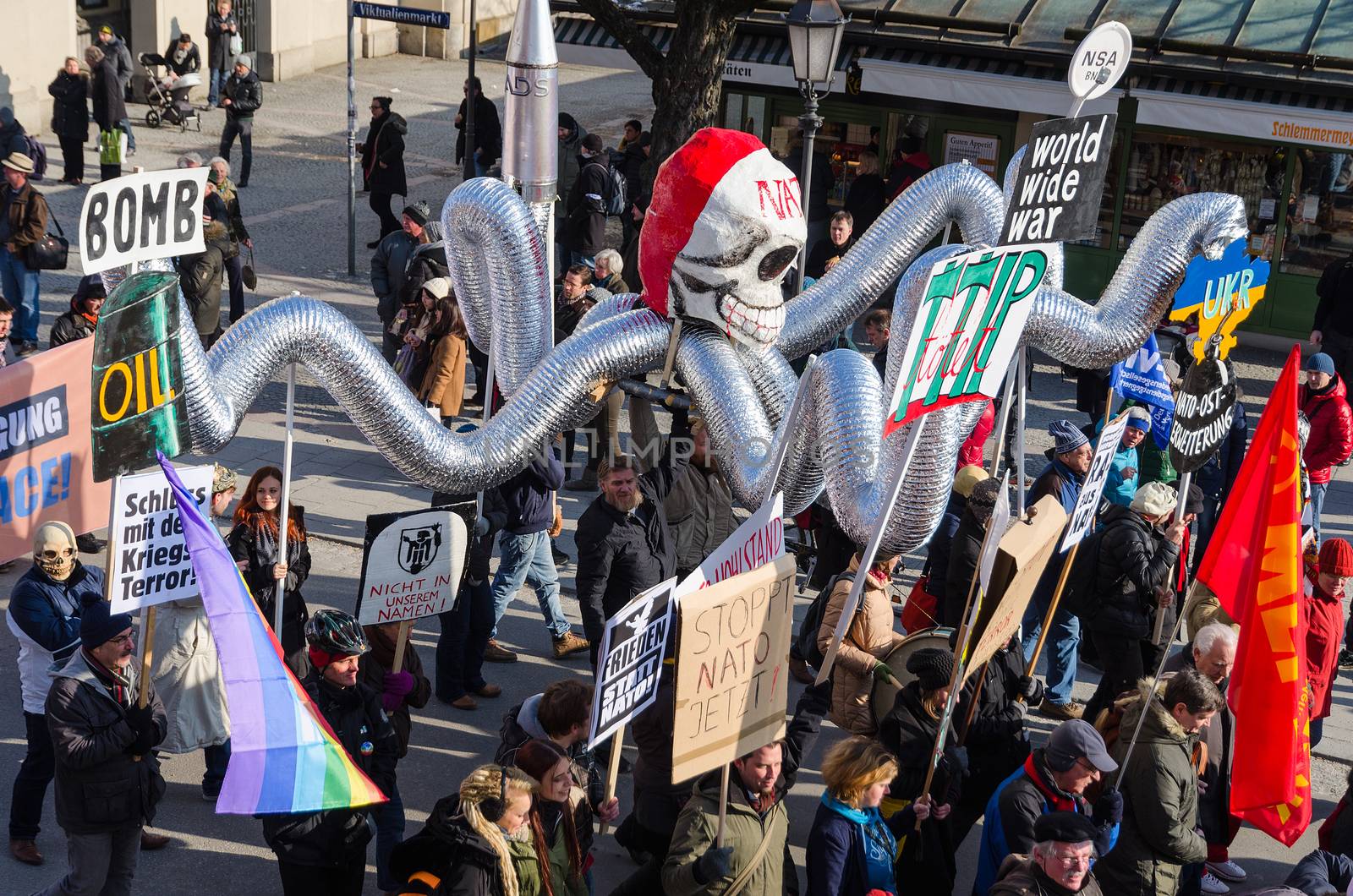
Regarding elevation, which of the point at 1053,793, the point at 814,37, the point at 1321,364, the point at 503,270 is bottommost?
the point at 1053,793

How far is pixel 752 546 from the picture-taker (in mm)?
6098

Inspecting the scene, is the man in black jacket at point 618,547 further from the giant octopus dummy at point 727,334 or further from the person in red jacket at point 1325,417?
the person in red jacket at point 1325,417

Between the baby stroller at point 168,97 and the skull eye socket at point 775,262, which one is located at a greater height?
the skull eye socket at point 775,262

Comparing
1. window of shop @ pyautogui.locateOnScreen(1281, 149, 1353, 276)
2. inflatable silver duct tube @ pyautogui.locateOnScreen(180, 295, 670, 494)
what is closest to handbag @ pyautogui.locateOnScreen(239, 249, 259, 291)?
inflatable silver duct tube @ pyautogui.locateOnScreen(180, 295, 670, 494)

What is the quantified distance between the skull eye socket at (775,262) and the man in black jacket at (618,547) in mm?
1416

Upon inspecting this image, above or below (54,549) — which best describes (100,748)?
below

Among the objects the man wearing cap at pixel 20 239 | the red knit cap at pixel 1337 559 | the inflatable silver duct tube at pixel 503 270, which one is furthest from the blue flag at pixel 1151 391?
the man wearing cap at pixel 20 239

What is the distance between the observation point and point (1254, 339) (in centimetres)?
1606

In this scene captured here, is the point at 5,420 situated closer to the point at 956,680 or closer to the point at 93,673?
the point at 93,673

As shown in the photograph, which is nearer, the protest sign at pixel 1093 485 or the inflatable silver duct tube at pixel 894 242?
the inflatable silver duct tube at pixel 894 242

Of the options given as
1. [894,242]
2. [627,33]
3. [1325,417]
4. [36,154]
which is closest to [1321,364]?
[1325,417]

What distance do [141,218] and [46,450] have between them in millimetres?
1063

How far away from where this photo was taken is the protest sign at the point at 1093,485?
7641mm

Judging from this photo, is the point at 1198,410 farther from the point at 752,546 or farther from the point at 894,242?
the point at 752,546
